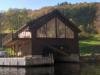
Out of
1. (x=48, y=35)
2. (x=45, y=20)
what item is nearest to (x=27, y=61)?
(x=48, y=35)

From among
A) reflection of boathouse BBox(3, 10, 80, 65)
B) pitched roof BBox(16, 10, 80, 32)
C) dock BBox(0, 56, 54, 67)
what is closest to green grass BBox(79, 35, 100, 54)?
reflection of boathouse BBox(3, 10, 80, 65)

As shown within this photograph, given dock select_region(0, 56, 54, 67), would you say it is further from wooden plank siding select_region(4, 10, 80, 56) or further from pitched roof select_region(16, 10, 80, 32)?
pitched roof select_region(16, 10, 80, 32)

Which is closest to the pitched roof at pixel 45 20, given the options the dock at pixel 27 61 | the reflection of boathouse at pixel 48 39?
the reflection of boathouse at pixel 48 39

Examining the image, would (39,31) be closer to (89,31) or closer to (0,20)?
(89,31)

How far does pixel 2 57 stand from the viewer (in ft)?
251

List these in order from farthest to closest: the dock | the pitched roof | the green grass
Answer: the green grass → the pitched roof → the dock

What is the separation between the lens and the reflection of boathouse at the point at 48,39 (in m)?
78.6

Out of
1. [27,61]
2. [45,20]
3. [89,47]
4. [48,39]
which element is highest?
[45,20]

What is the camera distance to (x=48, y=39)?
265 feet

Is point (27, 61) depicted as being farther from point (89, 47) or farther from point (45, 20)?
→ point (89, 47)

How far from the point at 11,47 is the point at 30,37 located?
8698 mm

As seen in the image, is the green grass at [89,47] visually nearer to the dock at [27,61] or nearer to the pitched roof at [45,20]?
the pitched roof at [45,20]

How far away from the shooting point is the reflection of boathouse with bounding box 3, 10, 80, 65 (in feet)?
258

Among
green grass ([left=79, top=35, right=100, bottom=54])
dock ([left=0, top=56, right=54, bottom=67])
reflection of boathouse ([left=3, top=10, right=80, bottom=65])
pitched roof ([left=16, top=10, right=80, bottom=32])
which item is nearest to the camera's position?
dock ([left=0, top=56, right=54, bottom=67])
